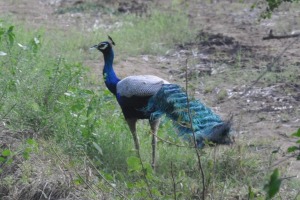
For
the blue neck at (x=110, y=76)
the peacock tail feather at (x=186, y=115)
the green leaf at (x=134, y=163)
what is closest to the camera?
the green leaf at (x=134, y=163)

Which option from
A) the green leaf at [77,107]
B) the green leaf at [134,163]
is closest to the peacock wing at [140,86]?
the green leaf at [77,107]

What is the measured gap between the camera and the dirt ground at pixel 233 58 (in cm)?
757

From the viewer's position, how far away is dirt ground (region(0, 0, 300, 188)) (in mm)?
7566

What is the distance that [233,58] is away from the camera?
9.77m

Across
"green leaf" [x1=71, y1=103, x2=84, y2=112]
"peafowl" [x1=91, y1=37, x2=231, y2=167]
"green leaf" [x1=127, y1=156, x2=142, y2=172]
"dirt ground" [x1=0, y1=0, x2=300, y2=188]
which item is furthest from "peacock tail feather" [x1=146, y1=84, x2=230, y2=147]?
"green leaf" [x1=127, y1=156, x2=142, y2=172]

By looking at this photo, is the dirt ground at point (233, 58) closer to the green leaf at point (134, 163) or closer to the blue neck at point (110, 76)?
the blue neck at point (110, 76)

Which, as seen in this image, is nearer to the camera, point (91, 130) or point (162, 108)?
point (162, 108)

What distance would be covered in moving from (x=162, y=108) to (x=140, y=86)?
1.27 ft

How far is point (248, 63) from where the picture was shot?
9.51 metres

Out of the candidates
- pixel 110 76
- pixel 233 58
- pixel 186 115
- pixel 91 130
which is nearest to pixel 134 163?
pixel 186 115

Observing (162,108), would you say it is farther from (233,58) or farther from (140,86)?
(233,58)

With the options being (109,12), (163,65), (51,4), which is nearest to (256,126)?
(163,65)

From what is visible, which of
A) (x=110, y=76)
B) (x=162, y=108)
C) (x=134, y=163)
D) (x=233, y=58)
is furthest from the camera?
(x=233, y=58)

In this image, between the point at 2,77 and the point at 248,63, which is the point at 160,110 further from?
the point at 248,63
